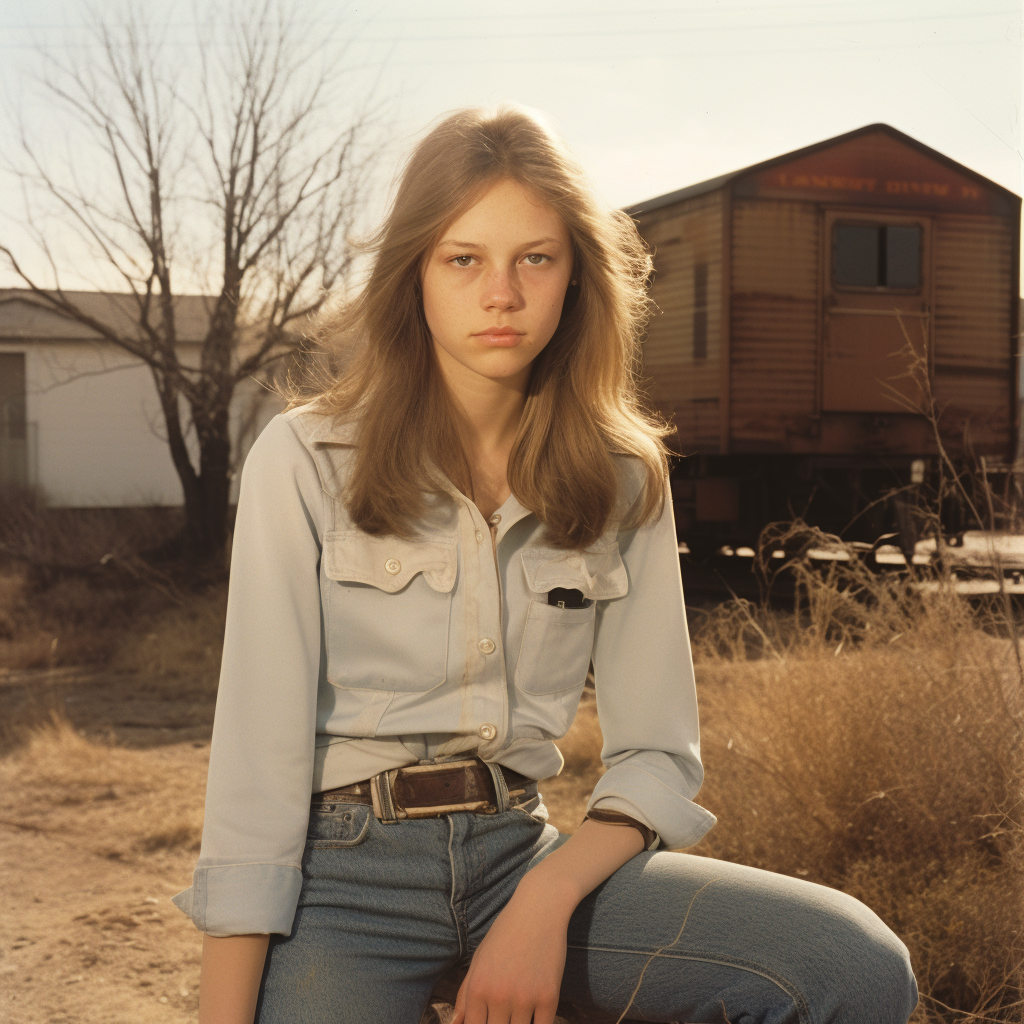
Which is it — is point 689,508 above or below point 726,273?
below

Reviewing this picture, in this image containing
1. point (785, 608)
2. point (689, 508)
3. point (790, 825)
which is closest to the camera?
point (790, 825)

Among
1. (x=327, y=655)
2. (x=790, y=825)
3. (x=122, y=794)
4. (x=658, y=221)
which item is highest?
(x=658, y=221)

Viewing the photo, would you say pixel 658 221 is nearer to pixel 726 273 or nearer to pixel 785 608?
pixel 726 273

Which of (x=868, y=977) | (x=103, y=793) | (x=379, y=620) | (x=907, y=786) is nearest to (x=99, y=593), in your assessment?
(x=103, y=793)

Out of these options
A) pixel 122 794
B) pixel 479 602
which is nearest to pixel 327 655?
pixel 479 602

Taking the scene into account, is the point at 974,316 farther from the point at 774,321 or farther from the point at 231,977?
the point at 231,977

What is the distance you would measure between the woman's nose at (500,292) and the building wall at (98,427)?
7.30m

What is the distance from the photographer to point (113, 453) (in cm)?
904

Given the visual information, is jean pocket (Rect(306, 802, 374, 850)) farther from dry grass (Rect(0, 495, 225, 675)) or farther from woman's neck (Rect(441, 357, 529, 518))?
dry grass (Rect(0, 495, 225, 675))

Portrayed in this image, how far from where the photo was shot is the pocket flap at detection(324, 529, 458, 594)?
1383 millimetres

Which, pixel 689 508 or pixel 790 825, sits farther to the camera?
pixel 689 508

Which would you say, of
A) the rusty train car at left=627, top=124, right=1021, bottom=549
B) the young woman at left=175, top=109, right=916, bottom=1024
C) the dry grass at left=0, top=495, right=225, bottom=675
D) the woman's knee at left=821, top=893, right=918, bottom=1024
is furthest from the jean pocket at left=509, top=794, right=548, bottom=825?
the rusty train car at left=627, top=124, right=1021, bottom=549

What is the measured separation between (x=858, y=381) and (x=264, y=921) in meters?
9.37

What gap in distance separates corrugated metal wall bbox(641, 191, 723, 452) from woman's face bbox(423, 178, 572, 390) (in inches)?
312
